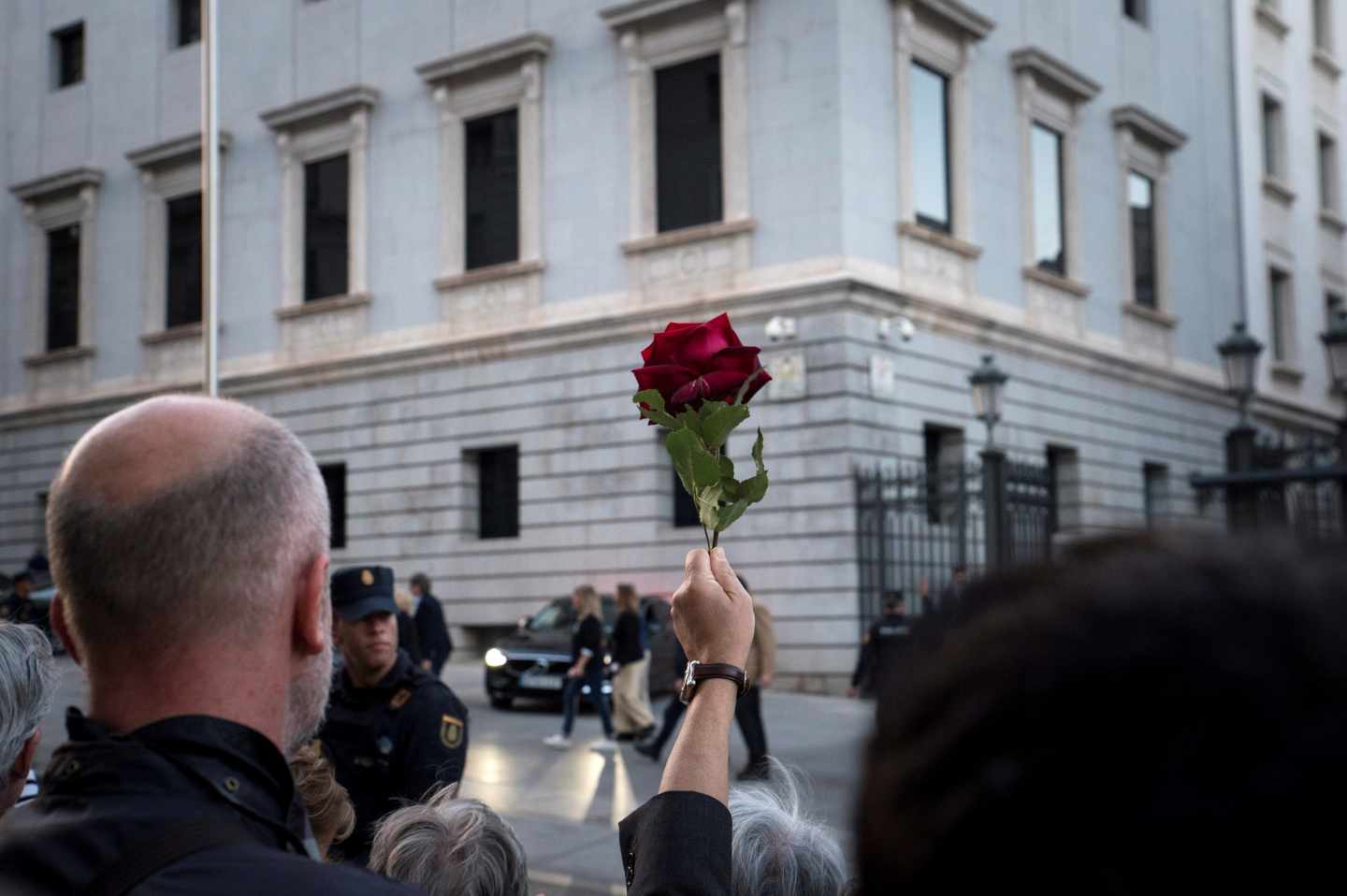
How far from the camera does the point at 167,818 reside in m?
1.45

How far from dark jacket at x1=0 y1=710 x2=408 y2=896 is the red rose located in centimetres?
100

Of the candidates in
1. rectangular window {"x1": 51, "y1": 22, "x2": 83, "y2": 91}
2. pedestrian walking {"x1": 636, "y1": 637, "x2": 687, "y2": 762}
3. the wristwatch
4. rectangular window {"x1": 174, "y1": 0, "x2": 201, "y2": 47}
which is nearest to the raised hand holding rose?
the wristwatch

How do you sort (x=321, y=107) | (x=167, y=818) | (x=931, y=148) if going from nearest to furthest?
(x=167, y=818) → (x=931, y=148) → (x=321, y=107)

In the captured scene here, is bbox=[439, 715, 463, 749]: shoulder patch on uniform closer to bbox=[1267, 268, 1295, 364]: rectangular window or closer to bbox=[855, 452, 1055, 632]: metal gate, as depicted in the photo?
bbox=[855, 452, 1055, 632]: metal gate

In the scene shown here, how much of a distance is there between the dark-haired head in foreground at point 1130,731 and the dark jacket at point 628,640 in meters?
14.9

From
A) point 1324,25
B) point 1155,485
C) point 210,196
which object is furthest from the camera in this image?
point 1324,25

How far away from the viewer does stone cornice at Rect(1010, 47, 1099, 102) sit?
81.9ft

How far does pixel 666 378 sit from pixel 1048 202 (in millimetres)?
24605

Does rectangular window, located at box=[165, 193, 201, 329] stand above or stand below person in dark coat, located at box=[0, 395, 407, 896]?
above

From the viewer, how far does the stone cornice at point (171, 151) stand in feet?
93.7

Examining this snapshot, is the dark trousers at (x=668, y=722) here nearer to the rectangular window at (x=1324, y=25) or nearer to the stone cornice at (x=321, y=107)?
the stone cornice at (x=321, y=107)

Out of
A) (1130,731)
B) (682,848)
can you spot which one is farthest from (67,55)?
(1130,731)

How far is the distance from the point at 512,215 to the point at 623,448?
4.72 metres

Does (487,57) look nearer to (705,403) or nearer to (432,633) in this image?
(432,633)
